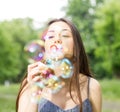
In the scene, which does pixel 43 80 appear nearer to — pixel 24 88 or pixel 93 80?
pixel 24 88

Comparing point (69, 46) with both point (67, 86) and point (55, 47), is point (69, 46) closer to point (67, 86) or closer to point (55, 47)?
point (55, 47)

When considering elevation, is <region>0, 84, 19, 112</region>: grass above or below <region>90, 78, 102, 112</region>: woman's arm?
below

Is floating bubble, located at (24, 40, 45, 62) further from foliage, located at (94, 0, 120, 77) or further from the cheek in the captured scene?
foliage, located at (94, 0, 120, 77)

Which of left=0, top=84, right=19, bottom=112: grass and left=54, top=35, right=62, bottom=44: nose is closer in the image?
left=54, top=35, right=62, bottom=44: nose

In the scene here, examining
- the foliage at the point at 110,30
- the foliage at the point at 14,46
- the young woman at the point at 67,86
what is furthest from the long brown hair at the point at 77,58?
the foliage at the point at 110,30

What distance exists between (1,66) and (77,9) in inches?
499

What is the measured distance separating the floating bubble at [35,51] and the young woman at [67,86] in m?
0.10

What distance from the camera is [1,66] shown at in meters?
18.6

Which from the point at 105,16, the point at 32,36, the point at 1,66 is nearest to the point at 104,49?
the point at 105,16

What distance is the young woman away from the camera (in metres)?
2.38

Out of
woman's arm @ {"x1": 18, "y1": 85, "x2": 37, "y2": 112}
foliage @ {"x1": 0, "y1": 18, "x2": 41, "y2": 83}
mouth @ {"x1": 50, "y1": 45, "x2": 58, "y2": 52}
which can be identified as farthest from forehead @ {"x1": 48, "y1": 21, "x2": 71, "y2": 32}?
foliage @ {"x1": 0, "y1": 18, "x2": 41, "y2": 83}

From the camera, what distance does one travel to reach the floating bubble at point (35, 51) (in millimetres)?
2595

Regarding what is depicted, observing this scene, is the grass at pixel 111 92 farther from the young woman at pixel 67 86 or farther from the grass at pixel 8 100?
the young woman at pixel 67 86

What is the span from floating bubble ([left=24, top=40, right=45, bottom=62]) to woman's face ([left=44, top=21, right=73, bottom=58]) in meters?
0.11
